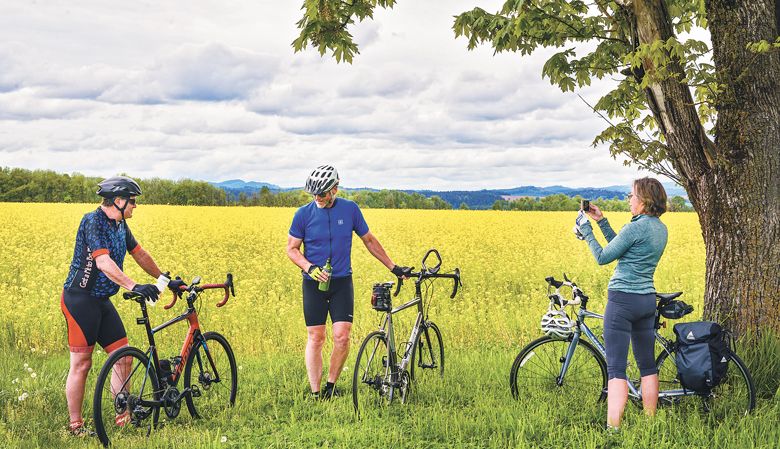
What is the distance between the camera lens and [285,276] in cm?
1495

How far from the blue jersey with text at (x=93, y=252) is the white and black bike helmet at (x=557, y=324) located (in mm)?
3660

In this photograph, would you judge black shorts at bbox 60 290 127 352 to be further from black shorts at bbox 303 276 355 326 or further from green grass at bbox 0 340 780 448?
black shorts at bbox 303 276 355 326

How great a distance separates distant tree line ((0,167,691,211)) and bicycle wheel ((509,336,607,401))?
47556 mm

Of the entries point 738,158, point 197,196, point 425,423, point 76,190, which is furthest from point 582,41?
point 76,190

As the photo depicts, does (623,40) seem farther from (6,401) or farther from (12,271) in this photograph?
(12,271)

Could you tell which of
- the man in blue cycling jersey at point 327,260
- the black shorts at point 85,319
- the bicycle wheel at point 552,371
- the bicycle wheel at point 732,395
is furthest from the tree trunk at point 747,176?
the black shorts at point 85,319

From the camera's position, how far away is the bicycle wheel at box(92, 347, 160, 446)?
17.4ft

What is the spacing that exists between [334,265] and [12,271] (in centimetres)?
1236

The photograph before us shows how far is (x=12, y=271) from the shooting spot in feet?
50.3

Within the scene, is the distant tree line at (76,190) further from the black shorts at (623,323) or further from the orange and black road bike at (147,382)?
the black shorts at (623,323)

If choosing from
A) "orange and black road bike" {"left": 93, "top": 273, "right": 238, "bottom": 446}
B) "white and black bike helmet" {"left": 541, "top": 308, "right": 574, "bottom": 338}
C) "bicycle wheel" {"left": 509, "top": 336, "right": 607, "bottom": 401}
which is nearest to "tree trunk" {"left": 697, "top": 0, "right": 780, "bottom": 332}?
"bicycle wheel" {"left": 509, "top": 336, "right": 607, "bottom": 401}

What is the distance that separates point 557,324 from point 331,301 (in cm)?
213

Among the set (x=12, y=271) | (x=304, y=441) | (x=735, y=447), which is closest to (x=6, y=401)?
(x=304, y=441)

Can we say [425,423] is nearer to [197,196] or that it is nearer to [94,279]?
[94,279]
